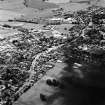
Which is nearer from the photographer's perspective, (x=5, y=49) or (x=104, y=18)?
(x=5, y=49)

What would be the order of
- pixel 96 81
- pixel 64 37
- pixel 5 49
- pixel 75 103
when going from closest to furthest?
pixel 75 103
pixel 96 81
pixel 5 49
pixel 64 37

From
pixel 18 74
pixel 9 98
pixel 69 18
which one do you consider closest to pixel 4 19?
pixel 69 18

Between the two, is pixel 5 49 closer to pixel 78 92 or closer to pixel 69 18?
pixel 78 92

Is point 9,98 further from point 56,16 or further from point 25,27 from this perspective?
point 56,16

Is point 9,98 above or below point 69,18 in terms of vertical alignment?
below

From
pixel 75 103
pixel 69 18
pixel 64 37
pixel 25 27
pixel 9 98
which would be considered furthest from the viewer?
pixel 69 18

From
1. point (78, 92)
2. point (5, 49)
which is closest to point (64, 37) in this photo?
point (5, 49)
